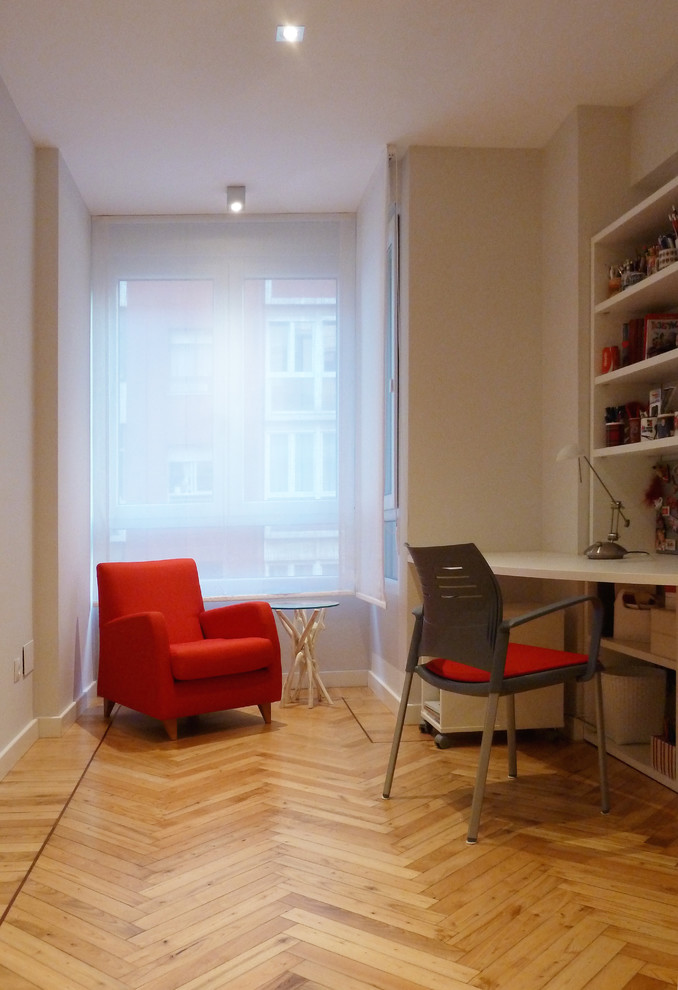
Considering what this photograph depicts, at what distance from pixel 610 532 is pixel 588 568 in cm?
90

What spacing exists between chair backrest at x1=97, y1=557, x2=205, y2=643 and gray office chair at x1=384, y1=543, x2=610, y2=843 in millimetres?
1884

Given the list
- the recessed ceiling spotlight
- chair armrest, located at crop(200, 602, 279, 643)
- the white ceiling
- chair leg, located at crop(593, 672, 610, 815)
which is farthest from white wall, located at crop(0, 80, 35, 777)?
chair leg, located at crop(593, 672, 610, 815)

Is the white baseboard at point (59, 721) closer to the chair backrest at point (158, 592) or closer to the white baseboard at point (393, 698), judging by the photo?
the chair backrest at point (158, 592)

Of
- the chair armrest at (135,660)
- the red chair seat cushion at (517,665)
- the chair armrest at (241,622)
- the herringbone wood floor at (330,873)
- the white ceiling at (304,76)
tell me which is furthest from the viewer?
the chair armrest at (241,622)

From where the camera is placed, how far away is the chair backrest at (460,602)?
2646mm

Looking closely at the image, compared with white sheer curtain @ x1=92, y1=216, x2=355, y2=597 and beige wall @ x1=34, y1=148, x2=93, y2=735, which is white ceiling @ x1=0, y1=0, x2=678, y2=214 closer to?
beige wall @ x1=34, y1=148, x2=93, y2=735

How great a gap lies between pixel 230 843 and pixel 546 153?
340 centimetres

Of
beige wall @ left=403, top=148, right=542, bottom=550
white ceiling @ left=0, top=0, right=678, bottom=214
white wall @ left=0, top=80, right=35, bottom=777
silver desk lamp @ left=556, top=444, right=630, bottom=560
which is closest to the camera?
white ceiling @ left=0, top=0, right=678, bottom=214

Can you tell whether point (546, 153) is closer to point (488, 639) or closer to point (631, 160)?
point (631, 160)

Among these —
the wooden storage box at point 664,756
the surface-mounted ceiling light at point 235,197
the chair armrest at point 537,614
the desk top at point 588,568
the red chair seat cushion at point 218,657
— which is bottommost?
the wooden storage box at point 664,756

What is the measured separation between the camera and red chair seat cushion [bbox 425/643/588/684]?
2678mm

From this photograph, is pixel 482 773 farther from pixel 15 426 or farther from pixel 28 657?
pixel 15 426

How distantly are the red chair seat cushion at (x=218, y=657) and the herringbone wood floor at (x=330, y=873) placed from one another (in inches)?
14.6

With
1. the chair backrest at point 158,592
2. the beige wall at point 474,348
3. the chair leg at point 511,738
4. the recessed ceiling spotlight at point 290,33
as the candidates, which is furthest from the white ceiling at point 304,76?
the chair leg at point 511,738
